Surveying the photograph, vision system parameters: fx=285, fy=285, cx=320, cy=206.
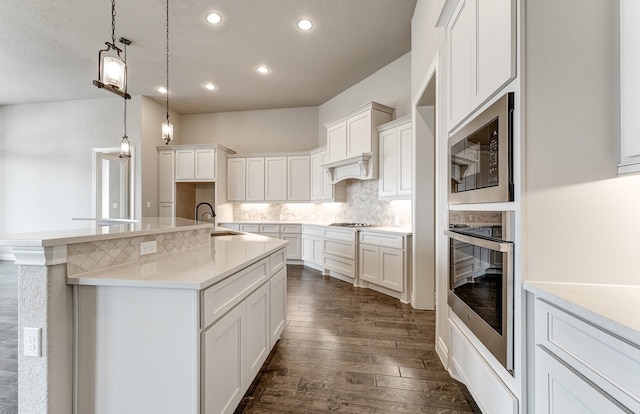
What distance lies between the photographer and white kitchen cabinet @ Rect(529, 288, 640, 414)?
2.40ft

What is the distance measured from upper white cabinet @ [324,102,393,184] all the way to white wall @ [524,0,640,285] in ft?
10.1

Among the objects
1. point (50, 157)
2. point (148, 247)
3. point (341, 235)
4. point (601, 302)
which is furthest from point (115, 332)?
point (50, 157)

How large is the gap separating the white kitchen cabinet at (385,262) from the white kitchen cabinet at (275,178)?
2393 mm

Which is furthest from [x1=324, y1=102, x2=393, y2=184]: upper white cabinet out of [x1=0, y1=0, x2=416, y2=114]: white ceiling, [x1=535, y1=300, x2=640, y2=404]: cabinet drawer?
[x1=535, y1=300, x2=640, y2=404]: cabinet drawer

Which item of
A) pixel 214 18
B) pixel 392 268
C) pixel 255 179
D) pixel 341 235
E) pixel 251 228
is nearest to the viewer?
pixel 214 18

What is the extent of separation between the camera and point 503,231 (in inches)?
47.4

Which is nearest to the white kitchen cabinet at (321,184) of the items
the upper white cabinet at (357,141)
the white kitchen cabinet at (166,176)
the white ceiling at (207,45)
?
the upper white cabinet at (357,141)

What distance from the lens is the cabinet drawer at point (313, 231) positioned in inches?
199

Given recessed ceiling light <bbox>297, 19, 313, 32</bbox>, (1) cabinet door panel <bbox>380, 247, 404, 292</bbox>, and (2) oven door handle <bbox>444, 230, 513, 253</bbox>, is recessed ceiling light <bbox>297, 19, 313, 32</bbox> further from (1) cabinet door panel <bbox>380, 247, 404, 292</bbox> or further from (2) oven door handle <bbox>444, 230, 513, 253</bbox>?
(2) oven door handle <bbox>444, 230, 513, 253</bbox>

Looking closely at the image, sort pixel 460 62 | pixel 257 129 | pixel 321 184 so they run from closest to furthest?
pixel 460 62 → pixel 321 184 → pixel 257 129

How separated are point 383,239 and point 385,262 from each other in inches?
11.9

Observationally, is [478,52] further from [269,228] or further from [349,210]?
[269,228]

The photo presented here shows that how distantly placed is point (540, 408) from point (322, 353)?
1.54 metres

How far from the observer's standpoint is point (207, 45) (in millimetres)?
3943
